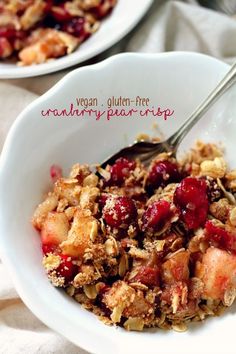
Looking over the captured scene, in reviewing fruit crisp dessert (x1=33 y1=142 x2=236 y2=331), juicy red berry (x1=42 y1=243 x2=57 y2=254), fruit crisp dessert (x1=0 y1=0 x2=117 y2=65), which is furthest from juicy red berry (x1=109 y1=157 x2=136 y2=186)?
fruit crisp dessert (x1=0 y1=0 x2=117 y2=65)

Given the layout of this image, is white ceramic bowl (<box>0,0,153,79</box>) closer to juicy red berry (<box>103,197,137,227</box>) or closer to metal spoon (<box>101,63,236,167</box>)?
metal spoon (<box>101,63,236,167</box>)

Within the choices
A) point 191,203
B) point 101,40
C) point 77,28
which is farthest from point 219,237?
point 77,28

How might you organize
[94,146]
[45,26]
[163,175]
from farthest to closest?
[45,26], [94,146], [163,175]

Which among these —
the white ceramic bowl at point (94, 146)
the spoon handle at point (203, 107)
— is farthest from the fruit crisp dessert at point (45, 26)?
the spoon handle at point (203, 107)

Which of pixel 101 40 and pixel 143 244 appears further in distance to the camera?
pixel 101 40

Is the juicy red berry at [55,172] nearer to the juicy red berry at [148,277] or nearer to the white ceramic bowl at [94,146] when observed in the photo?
the white ceramic bowl at [94,146]

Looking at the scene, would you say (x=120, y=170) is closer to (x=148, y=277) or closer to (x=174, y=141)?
(x=174, y=141)
